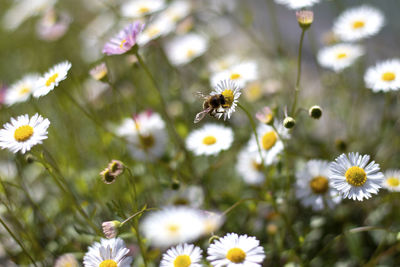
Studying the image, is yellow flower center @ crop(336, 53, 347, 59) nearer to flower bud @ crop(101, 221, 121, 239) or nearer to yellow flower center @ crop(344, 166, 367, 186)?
yellow flower center @ crop(344, 166, 367, 186)

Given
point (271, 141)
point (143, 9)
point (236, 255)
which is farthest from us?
point (143, 9)

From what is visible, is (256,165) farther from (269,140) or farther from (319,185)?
(319,185)

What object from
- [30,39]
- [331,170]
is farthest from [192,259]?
[30,39]

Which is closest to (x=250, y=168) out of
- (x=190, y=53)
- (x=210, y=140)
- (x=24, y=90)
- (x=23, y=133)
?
(x=210, y=140)

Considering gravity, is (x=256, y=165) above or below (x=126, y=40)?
below

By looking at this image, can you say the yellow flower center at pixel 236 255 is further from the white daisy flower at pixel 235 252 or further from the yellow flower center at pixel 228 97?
the yellow flower center at pixel 228 97

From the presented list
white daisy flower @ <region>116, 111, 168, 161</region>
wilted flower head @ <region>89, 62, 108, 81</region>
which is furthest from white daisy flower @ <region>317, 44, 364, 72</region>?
wilted flower head @ <region>89, 62, 108, 81</region>

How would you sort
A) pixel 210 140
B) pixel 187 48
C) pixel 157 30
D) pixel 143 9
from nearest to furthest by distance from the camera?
1. pixel 210 140
2. pixel 157 30
3. pixel 143 9
4. pixel 187 48

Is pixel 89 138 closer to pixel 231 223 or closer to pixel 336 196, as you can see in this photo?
pixel 231 223
